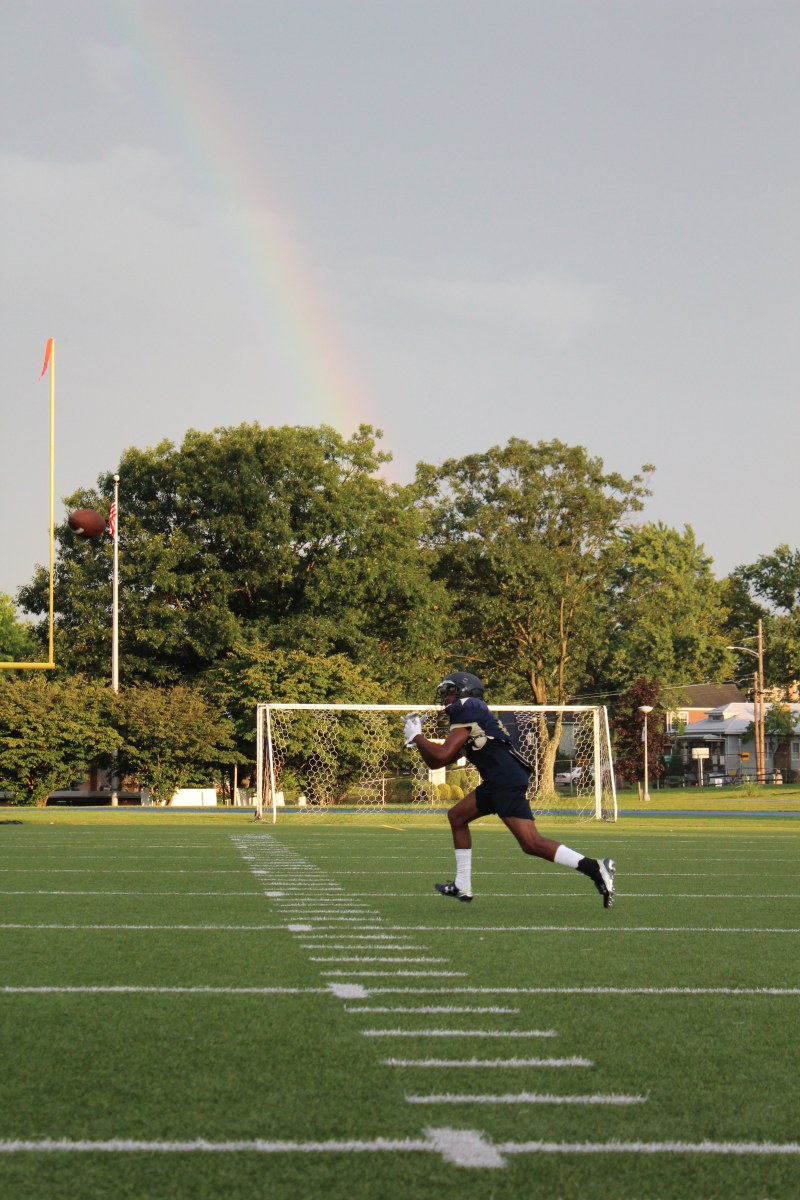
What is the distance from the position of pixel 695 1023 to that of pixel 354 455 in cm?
4909

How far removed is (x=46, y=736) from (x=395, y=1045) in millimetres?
38561

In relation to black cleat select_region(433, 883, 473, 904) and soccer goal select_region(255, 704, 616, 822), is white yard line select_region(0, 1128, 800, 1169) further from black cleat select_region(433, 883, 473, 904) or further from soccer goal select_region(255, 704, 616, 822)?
soccer goal select_region(255, 704, 616, 822)

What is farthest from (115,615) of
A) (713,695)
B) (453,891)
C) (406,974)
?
(713,695)

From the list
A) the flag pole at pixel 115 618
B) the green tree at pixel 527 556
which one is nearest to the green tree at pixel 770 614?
the green tree at pixel 527 556

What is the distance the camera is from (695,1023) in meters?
6.09

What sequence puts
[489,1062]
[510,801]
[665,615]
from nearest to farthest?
[489,1062] → [510,801] → [665,615]

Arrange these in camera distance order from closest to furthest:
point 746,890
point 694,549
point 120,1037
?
point 120,1037 → point 746,890 → point 694,549

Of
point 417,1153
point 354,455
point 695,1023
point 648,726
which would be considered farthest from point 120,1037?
point 648,726

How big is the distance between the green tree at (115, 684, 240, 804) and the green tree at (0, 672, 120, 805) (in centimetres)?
66

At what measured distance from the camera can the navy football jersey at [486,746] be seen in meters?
10.4

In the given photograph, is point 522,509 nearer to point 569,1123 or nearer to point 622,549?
point 622,549

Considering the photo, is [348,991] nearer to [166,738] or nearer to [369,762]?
[369,762]

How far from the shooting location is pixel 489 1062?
17.0 ft

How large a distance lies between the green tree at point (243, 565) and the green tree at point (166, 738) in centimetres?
456
